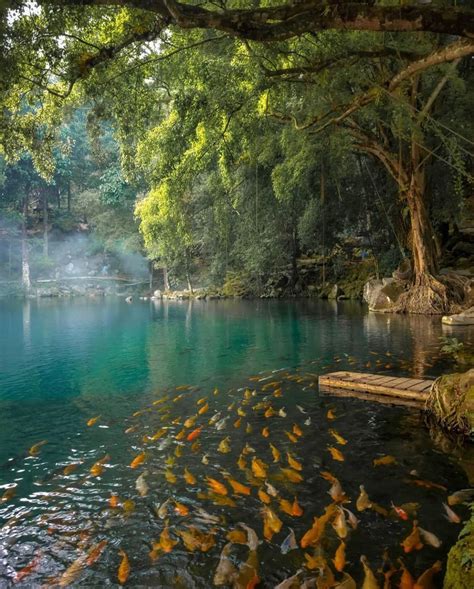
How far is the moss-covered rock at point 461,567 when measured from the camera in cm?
281

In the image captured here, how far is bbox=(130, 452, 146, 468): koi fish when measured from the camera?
554 centimetres

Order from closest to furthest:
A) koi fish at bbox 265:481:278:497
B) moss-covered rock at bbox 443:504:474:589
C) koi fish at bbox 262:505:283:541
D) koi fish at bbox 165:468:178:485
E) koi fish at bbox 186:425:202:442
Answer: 1. moss-covered rock at bbox 443:504:474:589
2. koi fish at bbox 262:505:283:541
3. koi fish at bbox 265:481:278:497
4. koi fish at bbox 165:468:178:485
5. koi fish at bbox 186:425:202:442

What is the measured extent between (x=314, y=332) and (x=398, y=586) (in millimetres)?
12827

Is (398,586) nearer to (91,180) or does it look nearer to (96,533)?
(96,533)

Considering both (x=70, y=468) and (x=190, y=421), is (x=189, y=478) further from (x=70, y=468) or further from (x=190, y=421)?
(x=190, y=421)

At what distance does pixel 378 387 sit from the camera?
25.7 ft

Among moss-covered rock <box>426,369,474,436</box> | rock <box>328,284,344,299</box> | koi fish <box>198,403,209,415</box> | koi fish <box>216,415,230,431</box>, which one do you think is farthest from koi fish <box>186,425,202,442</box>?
rock <box>328,284,344,299</box>

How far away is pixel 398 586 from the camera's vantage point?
3.28 m

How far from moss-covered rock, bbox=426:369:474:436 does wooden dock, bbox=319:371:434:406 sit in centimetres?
85

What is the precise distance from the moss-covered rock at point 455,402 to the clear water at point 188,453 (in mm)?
324

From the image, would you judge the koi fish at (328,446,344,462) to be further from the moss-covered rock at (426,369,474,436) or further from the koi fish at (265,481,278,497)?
the moss-covered rock at (426,369,474,436)

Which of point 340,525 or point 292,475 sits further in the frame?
point 292,475

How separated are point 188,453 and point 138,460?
57 cm

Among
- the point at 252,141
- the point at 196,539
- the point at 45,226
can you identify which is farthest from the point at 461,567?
the point at 45,226
